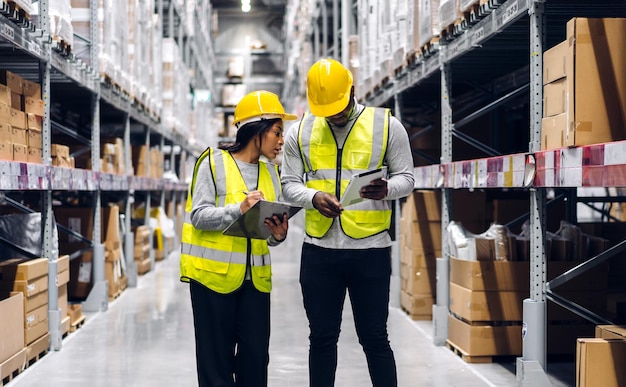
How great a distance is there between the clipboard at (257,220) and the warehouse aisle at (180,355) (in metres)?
1.96

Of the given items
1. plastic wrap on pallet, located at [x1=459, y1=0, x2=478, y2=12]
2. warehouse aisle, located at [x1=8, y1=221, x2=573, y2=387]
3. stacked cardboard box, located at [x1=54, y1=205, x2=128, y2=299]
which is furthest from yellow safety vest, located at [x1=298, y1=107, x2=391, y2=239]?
stacked cardboard box, located at [x1=54, y1=205, x2=128, y2=299]

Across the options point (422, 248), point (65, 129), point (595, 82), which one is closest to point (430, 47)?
point (422, 248)

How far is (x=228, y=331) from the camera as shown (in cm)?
323

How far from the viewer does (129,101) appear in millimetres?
9352

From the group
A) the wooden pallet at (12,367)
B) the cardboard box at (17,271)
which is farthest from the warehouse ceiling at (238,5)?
the wooden pallet at (12,367)

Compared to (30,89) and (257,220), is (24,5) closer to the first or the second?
(30,89)

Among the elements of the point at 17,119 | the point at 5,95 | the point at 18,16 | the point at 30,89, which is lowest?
the point at 17,119

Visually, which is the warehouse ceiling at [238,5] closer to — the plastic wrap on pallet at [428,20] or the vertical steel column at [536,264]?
the plastic wrap on pallet at [428,20]

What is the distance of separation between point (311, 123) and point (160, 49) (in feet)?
29.4

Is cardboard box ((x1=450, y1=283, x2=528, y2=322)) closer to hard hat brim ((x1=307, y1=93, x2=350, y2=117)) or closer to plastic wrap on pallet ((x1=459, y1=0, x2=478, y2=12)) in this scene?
plastic wrap on pallet ((x1=459, y1=0, x2=478, y2=12))

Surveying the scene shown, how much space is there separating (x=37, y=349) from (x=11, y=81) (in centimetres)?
190

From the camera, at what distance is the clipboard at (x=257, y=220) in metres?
2.99

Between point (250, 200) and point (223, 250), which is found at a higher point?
point (250, 200)

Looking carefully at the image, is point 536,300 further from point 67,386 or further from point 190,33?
point 190,33
